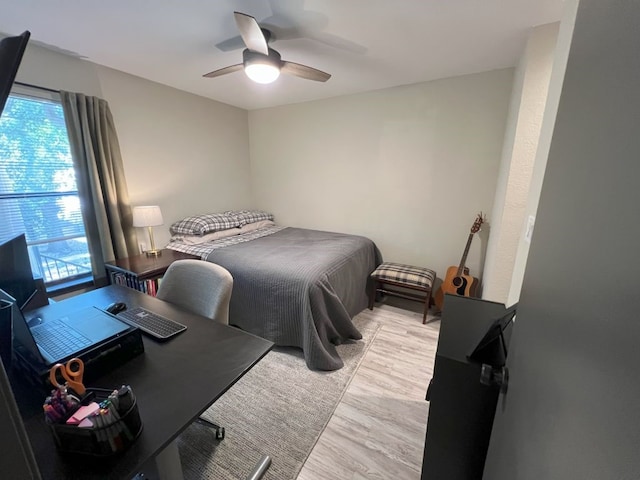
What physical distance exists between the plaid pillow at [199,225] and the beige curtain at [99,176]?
51cm

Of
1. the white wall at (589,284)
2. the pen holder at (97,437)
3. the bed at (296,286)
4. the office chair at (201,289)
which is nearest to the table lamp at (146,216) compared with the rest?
the bed at (296,286)

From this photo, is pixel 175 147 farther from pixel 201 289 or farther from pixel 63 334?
pixel 63 334

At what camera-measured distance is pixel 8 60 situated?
45 cm

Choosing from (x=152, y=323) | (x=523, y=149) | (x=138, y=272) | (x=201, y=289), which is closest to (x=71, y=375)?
(x=152, y=323)

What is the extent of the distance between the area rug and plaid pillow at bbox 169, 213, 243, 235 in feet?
5.27

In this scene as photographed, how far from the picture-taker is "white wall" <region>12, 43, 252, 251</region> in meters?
2.12

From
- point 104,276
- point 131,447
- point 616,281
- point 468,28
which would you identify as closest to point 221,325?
point 131,447

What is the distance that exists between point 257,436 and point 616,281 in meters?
1.71

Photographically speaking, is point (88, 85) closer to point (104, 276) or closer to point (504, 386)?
point (104, 276)

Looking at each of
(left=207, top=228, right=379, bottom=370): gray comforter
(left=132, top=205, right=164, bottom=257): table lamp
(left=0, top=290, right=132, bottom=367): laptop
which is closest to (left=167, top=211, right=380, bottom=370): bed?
(left=207, top=228, right=379, bottom=370): gray comforter

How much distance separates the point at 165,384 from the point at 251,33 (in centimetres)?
172

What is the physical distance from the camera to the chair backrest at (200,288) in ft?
4.43

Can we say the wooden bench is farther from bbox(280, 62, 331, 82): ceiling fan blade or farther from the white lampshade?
the white lampshade

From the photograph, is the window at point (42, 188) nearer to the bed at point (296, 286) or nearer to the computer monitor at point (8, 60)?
the bed at point (296, 286)
